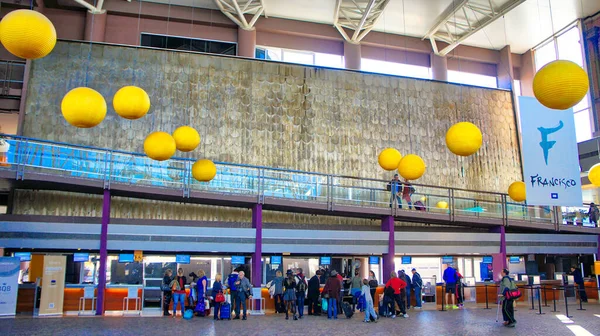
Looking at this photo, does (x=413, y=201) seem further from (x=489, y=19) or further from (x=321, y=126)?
(x=489, y=19)

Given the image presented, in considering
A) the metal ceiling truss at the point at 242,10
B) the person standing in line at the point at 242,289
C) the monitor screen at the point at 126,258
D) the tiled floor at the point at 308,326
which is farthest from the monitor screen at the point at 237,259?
the metal ceiling truss at the point at 242,10

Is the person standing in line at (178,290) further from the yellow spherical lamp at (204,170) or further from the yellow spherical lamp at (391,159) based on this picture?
the yellow spherical lamp at (391,159)

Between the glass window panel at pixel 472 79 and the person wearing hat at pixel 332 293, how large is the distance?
16.2 meters

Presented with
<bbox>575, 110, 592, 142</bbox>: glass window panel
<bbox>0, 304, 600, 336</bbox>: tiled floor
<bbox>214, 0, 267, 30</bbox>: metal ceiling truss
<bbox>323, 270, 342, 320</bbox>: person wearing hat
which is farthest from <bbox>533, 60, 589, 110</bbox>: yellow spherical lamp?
<bbox>575, 110, 592, 142</bbox>: glass window panel

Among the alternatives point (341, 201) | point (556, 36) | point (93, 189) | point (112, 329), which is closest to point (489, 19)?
point (556, 36)

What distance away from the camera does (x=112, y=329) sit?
1216 centimetres

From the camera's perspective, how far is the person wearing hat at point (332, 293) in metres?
15.5

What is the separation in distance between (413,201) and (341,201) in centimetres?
Result: 300

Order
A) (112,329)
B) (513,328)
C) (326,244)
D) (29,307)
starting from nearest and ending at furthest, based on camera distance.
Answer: (112,329), (513,328), (29,307), (326,244)

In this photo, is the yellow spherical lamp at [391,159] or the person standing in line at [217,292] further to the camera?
the yellow spherical lamp at [391,159]

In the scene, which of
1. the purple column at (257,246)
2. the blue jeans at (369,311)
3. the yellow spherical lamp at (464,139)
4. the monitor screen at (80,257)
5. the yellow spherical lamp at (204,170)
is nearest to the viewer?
the yellow spherical lamp at (464,139)

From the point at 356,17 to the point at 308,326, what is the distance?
17283 mm

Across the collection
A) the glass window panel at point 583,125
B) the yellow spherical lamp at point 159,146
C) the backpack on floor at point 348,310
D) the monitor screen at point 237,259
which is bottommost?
the backpack on floor at point 348,310

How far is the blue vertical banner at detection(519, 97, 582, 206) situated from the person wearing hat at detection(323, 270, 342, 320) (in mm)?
6036
